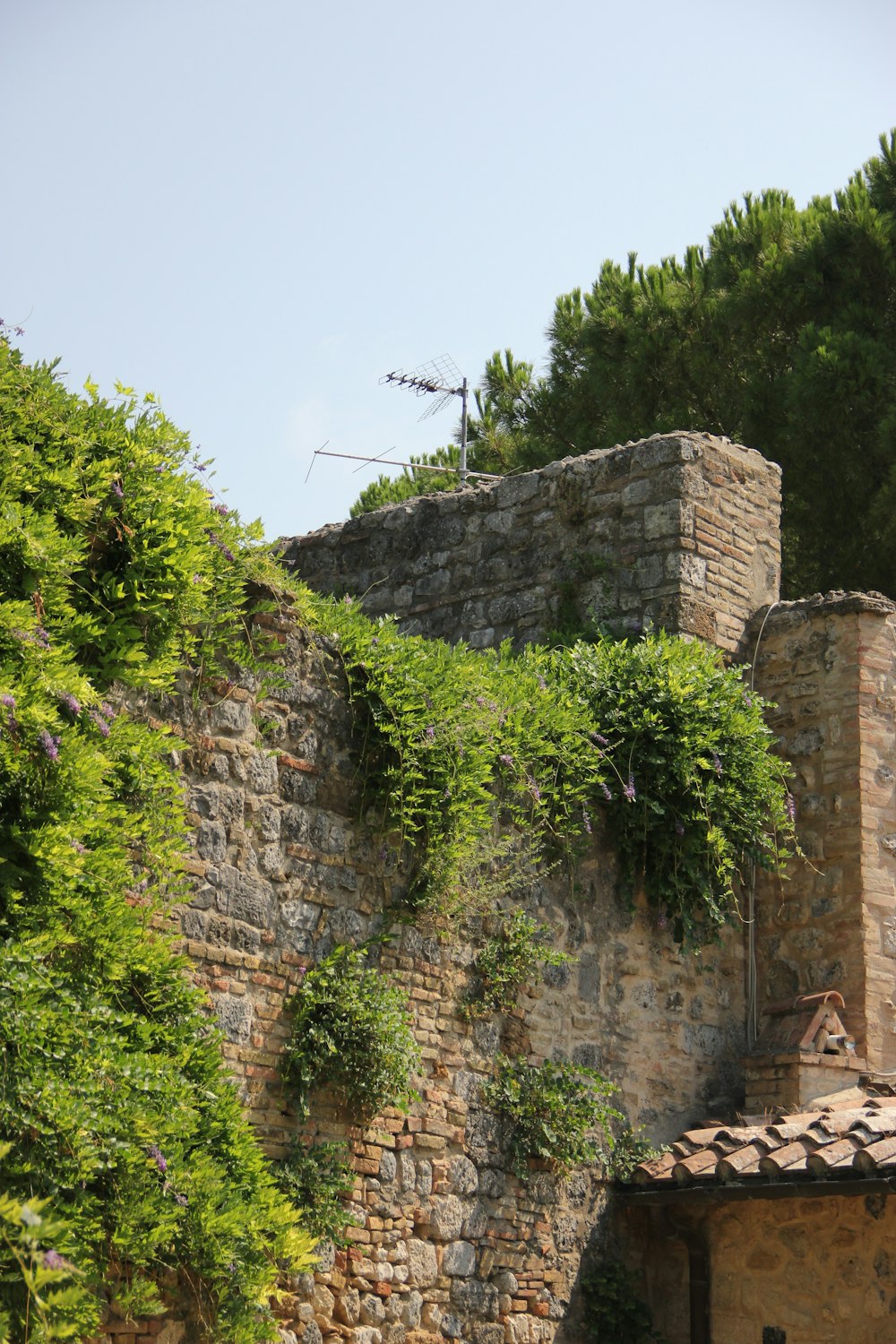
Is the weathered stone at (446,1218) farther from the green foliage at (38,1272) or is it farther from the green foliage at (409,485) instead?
the green foliage at (409,485)

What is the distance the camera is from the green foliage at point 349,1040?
20.4 ft

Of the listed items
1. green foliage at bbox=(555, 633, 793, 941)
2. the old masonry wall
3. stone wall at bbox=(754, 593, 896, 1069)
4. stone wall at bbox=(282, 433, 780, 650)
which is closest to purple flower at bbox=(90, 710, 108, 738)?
the old masonry wall

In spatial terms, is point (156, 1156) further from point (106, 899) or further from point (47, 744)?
point (47, 744)

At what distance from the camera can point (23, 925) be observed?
4945 mm

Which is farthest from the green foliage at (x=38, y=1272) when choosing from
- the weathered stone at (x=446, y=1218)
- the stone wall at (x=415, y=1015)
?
the weathered stone at (x=446, y=1218)

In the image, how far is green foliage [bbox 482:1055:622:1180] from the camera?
7.15 metres

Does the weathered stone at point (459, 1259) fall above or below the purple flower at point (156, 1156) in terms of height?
below

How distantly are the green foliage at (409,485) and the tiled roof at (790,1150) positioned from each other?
37.0ft

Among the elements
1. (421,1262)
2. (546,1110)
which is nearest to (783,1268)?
(546,1110)

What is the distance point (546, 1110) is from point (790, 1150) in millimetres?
1065

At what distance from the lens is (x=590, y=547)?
9461mm

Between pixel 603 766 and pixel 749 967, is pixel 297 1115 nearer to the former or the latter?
pixel 603 766

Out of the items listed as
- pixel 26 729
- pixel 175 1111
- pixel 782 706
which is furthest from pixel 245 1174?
pixel 782 706

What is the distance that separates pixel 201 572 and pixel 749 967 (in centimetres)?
415
